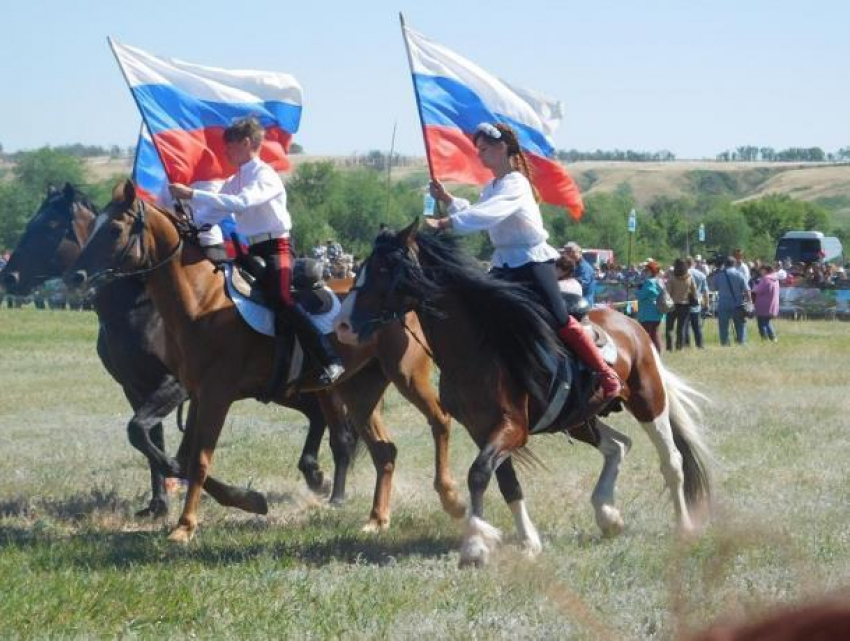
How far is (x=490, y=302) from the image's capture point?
809 centimetres

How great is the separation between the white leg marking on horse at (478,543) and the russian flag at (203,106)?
4.57m

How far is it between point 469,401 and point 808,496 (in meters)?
3.43

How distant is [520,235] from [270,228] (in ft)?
6.03

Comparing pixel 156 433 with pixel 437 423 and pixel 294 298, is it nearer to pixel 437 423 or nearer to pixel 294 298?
pixel 294 298

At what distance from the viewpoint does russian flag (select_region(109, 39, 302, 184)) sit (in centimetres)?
1142

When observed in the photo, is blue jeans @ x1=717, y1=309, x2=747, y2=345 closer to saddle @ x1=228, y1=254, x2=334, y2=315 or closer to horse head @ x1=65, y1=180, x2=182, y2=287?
saddle @ x1=228, y1=254, x2=334, y2=315

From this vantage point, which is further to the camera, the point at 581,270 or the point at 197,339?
the point at 581,270

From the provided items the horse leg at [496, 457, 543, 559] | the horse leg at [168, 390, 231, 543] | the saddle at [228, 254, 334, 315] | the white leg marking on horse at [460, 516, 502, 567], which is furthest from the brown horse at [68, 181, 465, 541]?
the white leg marking on horse at [460, 516, 502, 567]

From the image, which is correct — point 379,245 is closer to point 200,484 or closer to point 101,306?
point 200,484

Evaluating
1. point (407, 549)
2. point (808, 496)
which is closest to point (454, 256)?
point (407, 549)

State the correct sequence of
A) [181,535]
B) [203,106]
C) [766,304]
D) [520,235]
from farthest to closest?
[766,304], [203,106], [181,535], [520,235]

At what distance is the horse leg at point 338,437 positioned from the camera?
433 inches

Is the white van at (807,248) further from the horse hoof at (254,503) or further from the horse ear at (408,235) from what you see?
the horse ear at (408,235)

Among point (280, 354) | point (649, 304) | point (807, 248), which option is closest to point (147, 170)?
point (280, 354)
